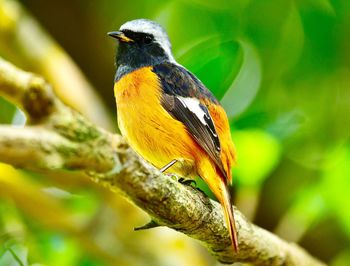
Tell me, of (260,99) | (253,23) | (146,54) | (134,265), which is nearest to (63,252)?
(134,265)

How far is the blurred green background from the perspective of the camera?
474 cm

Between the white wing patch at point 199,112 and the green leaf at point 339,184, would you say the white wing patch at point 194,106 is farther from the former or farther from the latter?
the green leaf at point 339,184

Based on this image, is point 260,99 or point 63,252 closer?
point 63,252

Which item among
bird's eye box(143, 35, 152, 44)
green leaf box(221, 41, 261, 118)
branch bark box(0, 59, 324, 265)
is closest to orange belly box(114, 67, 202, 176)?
bird's eye box(143, 35, 152, 44)

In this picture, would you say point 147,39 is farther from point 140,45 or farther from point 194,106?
point 194,106

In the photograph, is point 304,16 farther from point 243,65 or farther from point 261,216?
point 261,216

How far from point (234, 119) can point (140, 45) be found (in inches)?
50.3

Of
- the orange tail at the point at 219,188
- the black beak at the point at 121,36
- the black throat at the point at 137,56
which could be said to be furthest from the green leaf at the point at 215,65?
the orange tail at the point at 219,188

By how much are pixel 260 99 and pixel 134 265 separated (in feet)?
5.93

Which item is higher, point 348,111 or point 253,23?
point 253,23

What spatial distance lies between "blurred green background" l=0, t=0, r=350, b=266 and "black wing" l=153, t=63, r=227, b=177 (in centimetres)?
60

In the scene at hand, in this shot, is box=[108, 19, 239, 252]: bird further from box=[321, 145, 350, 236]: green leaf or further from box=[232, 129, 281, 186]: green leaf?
box=[321, 145, 350, 236]: green leaf

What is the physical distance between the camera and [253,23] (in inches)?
242

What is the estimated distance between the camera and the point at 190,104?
3623mm
